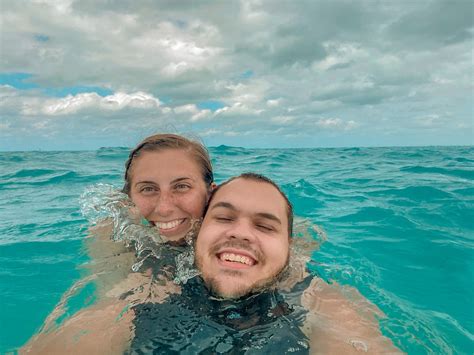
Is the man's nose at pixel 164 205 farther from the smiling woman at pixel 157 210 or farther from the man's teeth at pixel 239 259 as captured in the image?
the man's teeth at pixel 239 259

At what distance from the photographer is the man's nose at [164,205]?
416cm

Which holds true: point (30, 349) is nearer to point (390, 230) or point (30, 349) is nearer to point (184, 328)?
point (184, 328)

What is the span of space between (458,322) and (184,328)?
3714 mm

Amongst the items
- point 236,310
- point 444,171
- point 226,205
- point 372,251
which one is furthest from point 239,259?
point 444,171

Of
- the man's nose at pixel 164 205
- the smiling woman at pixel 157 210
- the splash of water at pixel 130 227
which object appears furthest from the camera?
the splash of water at pixel 130 227

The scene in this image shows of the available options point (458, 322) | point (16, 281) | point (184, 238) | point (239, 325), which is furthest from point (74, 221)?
point (458, 322)

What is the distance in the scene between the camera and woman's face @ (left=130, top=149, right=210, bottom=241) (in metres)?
4.24

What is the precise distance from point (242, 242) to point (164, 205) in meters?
1.24

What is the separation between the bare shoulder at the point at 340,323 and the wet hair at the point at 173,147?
183 centimetres

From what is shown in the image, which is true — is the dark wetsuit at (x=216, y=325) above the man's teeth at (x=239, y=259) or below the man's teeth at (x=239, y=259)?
below

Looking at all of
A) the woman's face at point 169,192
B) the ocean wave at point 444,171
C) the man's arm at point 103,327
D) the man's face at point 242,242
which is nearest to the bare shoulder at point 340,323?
the man's face at point 242,242

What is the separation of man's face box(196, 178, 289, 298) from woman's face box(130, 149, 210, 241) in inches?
24.6

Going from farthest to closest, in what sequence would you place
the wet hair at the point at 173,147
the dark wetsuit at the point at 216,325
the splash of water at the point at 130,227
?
the wet hair at the point at 173,147 → the splash of water at the point at 130,227 → the dark wetsuit at the point at 216,325

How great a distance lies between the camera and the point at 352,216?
9570 millimetres
